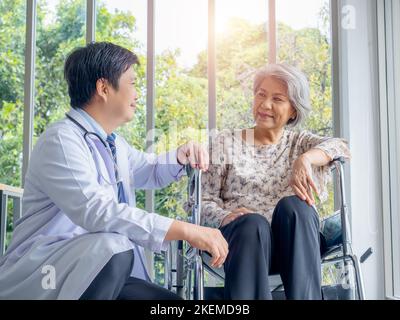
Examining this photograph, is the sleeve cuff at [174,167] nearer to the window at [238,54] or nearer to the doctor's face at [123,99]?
the doctor's face at [123,99]

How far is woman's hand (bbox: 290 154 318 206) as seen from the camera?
1312mm

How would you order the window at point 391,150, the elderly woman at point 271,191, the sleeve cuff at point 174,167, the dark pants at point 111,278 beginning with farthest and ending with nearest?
the window at point 391,150 < the sleeve cuff at point 174,167 < the elderly woman at point 271,191 < the dark pants at point 111,278

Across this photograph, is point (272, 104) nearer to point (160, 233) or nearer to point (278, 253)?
point (278, 253)

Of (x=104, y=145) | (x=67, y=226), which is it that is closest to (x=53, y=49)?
(x=104, y=145)

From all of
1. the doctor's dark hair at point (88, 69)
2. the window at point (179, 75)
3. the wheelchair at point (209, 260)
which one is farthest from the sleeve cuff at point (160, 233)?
the window at point (179, 75)

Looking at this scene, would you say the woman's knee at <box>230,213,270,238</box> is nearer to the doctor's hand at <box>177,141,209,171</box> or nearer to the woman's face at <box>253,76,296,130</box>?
the doctor's hand at <box>177,141,209,171</box>

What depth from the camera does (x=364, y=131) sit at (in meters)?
2.02

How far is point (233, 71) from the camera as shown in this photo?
6.97 ft

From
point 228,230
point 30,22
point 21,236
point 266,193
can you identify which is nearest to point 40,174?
point 21,236

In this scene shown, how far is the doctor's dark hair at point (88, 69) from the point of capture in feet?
4.50
